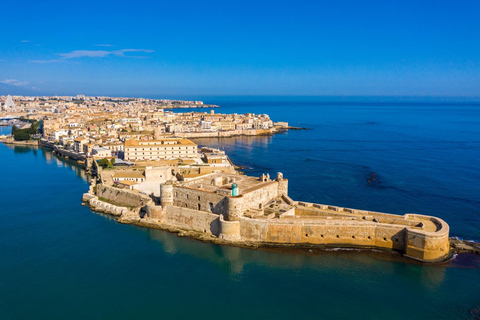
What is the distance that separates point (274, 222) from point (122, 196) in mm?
11288

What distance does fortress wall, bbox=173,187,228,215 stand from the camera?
1762 cm

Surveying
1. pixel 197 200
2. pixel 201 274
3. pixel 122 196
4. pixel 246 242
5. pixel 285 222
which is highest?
pixel 197 200

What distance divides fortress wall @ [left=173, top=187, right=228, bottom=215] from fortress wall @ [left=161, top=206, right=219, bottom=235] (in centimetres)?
51

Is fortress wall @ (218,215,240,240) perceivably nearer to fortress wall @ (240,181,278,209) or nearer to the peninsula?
the peninsula

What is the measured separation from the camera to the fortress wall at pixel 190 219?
1755cm

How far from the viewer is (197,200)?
18.6m

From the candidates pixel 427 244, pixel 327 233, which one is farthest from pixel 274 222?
pixel 427 244

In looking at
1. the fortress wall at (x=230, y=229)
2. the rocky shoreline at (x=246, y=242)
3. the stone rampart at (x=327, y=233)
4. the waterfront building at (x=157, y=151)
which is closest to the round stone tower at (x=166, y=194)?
the rocky shoreline at (x=246, y=242)

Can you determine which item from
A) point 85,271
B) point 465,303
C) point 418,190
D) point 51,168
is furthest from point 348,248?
point 51,168

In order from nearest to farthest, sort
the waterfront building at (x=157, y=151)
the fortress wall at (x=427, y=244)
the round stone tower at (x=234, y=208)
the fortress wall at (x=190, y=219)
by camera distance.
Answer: the fortress wall at (x=427, y=244), the round stone tower at (x=234, y=208), the fortress wall at (x=190, y=219), the waterfront building at (x=157, y=151)

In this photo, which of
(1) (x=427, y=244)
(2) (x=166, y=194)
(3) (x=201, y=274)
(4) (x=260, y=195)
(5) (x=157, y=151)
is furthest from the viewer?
(5) (x=157, y=151)

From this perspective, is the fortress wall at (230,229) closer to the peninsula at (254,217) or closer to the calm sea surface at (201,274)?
the peninsula at (254,217)

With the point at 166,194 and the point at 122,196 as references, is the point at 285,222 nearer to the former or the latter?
the point at 166,194

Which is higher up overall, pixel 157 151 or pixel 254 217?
pixel 157 151
